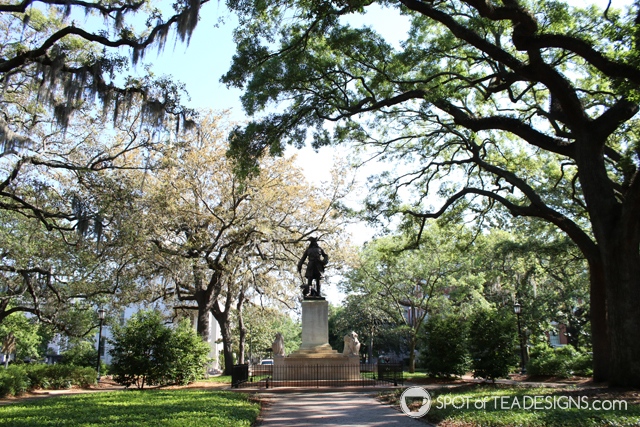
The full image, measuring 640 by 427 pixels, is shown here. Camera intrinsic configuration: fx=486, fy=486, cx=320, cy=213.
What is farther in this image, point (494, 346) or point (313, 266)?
point (313, 266)

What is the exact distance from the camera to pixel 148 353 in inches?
754

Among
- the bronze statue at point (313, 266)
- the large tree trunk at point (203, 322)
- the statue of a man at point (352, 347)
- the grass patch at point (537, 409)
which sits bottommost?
the grass patch at point (537, 409)

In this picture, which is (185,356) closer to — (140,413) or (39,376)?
(39,376)

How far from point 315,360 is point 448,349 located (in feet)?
19.6

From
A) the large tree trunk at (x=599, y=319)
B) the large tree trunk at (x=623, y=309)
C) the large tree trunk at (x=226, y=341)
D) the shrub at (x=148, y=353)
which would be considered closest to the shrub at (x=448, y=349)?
the large tree trunk at (x=599, y=319)

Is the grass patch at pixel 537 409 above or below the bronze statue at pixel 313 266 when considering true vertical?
below

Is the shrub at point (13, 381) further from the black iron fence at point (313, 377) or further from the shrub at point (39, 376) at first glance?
the black iron fence at point (313, 377)

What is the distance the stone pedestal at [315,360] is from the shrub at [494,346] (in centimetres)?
478

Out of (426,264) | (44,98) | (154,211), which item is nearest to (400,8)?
(44,98)

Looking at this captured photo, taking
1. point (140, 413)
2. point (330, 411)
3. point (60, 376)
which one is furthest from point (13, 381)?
point (330, 411)

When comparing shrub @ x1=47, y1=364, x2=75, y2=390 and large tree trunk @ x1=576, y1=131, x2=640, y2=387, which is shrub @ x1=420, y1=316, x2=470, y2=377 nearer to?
large tree trunk @ x1=576, y1=131, x2=640, y2=387

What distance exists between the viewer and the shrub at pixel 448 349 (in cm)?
2098

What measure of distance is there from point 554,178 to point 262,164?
47.3ft

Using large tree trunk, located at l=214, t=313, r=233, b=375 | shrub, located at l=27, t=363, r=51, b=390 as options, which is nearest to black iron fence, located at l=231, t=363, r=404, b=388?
large tree trunk, located at l=214, t=313, r=233, b=375
